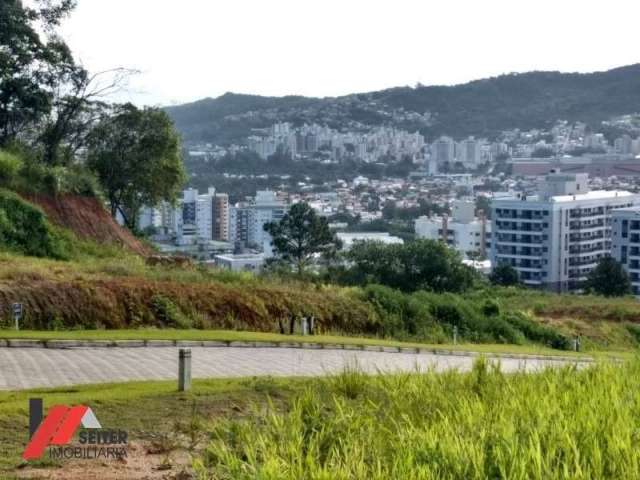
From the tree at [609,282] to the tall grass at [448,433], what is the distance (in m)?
45.4

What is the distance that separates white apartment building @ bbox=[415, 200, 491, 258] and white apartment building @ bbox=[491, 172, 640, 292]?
31.7 feet

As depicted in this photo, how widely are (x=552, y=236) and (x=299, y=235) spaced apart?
48153mm

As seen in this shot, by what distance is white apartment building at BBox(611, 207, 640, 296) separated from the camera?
271ft

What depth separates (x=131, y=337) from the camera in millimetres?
16797

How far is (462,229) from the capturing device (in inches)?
4242

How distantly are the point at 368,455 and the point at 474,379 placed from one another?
329cm

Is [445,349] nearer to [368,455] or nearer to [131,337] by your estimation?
[131,337]

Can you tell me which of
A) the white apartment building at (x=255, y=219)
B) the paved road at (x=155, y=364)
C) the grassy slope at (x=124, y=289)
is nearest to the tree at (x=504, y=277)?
the white apartment building at (x=255, y=219)

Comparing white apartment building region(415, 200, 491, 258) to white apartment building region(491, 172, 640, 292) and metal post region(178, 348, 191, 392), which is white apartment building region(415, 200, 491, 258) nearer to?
white apartment building region(491, 172, 640, 292)

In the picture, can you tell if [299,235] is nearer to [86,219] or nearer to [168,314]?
[86,219]

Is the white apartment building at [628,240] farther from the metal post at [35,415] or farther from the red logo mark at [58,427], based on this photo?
the metal post at [35,415]

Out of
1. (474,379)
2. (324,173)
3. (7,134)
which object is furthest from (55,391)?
(324,173)

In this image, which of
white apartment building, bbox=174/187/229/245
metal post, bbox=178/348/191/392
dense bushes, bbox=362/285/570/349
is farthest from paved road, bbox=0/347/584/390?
white apartment building, bbox=174/187/229/245

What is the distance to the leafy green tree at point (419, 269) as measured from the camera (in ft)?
133
